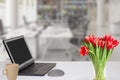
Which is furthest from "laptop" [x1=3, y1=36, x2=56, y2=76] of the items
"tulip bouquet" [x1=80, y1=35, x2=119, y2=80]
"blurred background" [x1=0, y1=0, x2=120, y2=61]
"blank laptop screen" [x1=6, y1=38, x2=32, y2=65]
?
"blurred background" [x1=0, y1=0, x2=120, y2=61]

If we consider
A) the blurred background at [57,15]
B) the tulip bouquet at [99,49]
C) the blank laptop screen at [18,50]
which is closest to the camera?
the tulip bouquet at [99,49]

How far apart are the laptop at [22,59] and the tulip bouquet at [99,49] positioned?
0.44 meters

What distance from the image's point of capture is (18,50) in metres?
2.12

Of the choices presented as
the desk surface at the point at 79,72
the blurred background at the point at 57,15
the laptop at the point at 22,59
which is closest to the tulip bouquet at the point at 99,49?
the desk surface at the point at 79,72

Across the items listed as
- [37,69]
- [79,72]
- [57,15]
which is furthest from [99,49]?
[57,15]

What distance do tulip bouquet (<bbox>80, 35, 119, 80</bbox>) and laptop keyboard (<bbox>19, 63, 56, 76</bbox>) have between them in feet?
1.45

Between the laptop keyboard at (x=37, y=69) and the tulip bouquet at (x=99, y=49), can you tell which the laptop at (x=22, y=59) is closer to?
the laptop keyboard at (x=37, y=69)

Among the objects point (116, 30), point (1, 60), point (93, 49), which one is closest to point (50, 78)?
point (93, 49)

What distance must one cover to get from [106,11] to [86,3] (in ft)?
2.62

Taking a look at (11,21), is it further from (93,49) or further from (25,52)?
(93,49)

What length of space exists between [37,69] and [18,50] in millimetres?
206

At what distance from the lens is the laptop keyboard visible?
76.7 inches

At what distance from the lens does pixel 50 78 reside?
6.07 feet

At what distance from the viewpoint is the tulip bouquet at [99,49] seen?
1.61m
